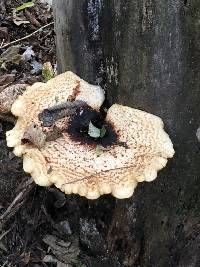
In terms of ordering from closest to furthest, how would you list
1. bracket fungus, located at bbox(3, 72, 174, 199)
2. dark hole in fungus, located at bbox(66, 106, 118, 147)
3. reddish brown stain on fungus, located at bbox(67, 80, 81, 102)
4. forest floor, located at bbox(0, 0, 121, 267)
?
bracket fungus, located at bbox(3, 72, 174, 199) < dark hole in fungus, located at bbox(66, 106, 118, 147) < reddish brown stain on fungus, located at bbox(67, 80, 81, 102) < forest floor, located at bbox(0, 0, 121, 267)

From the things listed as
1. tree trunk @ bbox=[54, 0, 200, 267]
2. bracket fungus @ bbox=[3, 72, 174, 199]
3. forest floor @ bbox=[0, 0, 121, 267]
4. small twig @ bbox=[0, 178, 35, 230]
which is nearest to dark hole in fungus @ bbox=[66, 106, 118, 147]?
bracket fungus @ bbox=[3, 72, 174, 199]

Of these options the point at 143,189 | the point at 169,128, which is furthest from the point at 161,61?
the point at 143,189

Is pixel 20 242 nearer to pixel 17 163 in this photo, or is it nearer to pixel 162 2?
pixel 17 163

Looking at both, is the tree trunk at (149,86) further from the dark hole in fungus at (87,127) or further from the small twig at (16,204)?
the small twig at (16,204)

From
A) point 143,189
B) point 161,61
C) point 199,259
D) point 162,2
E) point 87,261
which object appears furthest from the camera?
point 87,261

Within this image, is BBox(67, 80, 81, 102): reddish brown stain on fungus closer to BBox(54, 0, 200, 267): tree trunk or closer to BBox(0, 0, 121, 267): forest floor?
BBox(54, 0, 200, 267): tree trunk
